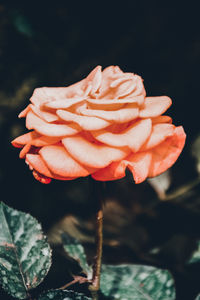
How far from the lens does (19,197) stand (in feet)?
3.91

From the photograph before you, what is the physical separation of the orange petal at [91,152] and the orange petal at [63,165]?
0.02 metres

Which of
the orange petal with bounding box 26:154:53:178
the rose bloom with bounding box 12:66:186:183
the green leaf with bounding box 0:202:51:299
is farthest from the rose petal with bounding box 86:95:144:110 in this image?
the green leaf with bounding box 0:202:51:299

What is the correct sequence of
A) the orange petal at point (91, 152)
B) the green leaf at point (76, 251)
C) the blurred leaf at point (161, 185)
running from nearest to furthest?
the orange petal at point (91, 152)
the green leaf at point (76, 251)
the blurred leaf at point (161, 185)

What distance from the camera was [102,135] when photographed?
0.50 m

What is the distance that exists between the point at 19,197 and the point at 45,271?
669mm

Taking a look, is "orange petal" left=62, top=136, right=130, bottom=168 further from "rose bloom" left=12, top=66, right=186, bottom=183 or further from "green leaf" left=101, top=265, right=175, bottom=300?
"green leaf" left=101, top=265, right=175, bottom=300

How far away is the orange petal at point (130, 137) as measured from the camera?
19.3 inches

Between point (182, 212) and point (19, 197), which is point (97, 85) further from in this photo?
point (19, 197)

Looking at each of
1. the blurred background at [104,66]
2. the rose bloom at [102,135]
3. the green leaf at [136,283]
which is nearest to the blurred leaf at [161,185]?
the blurred background at [104,66]

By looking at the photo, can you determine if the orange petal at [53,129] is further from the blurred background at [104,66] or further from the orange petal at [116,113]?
the blurred background at [104,66]

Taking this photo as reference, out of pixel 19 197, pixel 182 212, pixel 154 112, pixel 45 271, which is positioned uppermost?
pixel 154 112

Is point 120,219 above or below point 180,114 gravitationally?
below

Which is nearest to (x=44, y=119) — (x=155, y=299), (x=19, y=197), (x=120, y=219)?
(x=155, y=299)

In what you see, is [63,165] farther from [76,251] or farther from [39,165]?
[76,251]
